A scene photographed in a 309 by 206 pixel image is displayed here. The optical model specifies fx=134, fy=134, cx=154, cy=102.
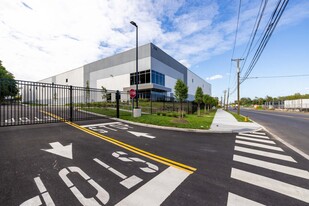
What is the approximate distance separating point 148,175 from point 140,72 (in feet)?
99.6

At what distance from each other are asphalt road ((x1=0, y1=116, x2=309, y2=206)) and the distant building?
21561 mm

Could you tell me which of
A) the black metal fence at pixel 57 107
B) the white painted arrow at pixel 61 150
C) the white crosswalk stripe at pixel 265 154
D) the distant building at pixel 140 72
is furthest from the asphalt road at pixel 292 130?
the distant building at pixel 140 72

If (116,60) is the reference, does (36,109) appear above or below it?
below

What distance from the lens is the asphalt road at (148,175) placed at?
2520mm

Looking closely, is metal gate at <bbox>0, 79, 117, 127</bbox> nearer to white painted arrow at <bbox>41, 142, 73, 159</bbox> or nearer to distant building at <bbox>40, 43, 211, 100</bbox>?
white painted arrow at <bbox>41, 142, 73, 159</bbox>

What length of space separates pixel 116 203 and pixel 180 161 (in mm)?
2360

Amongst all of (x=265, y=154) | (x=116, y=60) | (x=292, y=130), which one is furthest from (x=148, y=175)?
(x=116, y=60)

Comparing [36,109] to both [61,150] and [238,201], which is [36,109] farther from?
[238,201]

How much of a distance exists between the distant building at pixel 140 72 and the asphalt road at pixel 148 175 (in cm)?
2156

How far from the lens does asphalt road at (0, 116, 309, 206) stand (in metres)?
2.52

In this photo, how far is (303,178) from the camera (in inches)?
131

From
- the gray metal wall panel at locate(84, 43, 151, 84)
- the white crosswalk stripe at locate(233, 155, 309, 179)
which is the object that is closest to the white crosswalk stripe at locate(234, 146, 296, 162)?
the white crosswalk stripe at locate(233, 155, 309, 179)

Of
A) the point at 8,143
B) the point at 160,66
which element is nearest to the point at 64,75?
the point at 160,66

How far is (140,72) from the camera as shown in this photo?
32.1 meters
